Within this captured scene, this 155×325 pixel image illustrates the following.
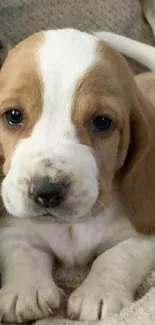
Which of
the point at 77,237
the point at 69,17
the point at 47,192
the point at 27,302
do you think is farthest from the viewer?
the point at 69,17

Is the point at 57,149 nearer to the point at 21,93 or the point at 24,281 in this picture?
the point at 21,93

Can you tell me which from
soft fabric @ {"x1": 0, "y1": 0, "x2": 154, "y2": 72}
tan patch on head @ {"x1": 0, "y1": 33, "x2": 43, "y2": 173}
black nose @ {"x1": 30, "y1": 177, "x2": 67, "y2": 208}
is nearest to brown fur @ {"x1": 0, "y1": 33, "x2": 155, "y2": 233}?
tan patch on head @ {"x1": 0, "y1": 33, "x2": 43, "y2": 173}

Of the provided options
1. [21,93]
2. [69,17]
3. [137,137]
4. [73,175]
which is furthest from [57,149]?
[69,17]

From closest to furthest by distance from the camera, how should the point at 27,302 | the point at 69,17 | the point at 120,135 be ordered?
the point at 27,302
the point at 120,135
the point at 69,17

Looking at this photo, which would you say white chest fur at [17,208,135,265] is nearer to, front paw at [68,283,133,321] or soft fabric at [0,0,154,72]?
front paw at [68,283,133,321]

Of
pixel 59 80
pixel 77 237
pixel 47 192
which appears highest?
pixel 59 80

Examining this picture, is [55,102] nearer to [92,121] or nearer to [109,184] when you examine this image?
[92,121]

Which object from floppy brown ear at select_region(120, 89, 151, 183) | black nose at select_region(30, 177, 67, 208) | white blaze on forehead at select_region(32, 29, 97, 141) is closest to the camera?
black nose at select_region(30, 177, 67, 208)
